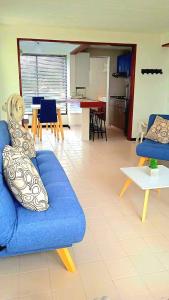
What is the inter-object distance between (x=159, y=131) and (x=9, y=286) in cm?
286

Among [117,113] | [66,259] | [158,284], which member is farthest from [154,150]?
[117,113]

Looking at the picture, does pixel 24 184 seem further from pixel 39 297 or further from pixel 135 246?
pixel 135 246

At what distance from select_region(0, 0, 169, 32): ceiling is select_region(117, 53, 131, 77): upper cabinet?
1.33 meters

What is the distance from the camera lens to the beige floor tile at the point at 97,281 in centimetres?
153

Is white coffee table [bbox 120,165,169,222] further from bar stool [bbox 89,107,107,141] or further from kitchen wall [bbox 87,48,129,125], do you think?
kitchen wall [bbox 87,48,129,125]

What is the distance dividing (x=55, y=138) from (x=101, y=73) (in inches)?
118

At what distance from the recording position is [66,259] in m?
1.70

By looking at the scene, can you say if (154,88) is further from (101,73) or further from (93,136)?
Answer: (101,73)

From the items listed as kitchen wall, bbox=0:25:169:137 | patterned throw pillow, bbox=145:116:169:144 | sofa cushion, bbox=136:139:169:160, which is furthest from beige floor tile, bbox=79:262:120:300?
kitchen wall, bbox=0:25:169:137

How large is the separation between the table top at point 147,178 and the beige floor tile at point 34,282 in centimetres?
113

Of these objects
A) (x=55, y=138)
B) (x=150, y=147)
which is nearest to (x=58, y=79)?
(x=55, y=138)

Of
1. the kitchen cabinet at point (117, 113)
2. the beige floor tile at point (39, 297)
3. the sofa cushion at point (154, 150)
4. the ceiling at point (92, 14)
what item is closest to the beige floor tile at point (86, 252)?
the beige floor tile at point (39, 297)

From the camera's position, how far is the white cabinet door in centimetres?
717

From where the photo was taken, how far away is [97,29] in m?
4.86
